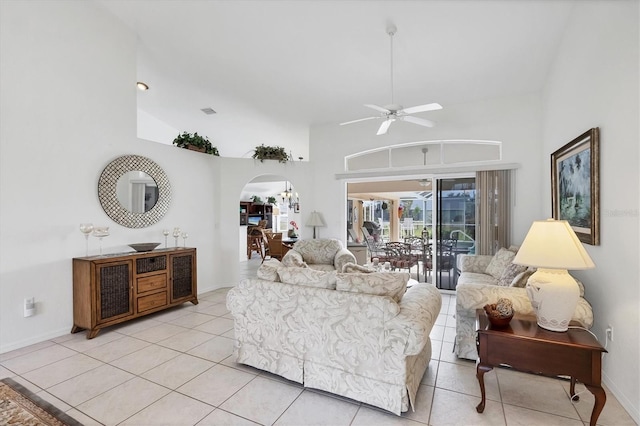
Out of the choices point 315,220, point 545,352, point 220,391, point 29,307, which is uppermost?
point 315,220

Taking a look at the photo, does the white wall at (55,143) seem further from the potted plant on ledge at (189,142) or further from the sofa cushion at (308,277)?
the sofa cushion at (308,277)

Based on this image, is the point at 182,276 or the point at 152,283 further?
the point at 182,276

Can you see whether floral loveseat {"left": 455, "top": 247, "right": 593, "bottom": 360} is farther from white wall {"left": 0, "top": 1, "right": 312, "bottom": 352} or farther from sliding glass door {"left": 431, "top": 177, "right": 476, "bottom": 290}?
white wall {"left": 0, "top": 1, "right": 312, "bottom": 352}

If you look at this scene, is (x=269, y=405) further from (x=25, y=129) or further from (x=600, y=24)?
(x=600, y=24)

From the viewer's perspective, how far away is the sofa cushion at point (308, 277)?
93.0 inches

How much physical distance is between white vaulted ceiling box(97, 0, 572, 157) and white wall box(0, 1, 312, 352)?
651mm

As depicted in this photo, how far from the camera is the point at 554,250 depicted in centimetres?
203

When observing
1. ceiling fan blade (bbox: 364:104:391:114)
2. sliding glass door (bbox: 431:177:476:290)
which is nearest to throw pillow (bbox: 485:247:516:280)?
sliding glass door (bbox: 431:177:476:290)

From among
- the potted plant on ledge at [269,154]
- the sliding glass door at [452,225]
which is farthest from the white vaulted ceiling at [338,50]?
the sliding glass door at [452,225]

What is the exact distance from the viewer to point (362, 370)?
212cm

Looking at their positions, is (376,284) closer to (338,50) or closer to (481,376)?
(481,376)

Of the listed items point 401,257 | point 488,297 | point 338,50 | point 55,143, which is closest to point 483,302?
point 488,297

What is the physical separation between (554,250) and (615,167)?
0.94 metres

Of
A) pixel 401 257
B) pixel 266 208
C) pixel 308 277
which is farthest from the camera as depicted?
pixel 266 208
